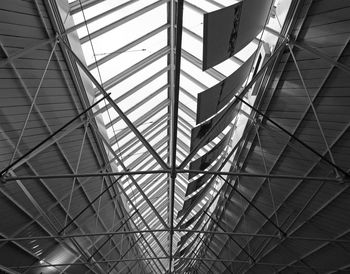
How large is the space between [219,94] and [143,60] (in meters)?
8.33

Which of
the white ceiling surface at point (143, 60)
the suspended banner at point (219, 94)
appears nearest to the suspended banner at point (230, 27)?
the suspended banner at point (219, 94)

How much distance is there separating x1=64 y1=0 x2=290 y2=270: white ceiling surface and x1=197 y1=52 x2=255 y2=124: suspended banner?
2650 millimetres

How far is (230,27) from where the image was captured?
7434 millimetres

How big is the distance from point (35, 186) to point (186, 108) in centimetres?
1021

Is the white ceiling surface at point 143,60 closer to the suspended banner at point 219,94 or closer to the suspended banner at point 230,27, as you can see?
the suspended banner at point 219,94

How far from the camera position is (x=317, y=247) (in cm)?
2239

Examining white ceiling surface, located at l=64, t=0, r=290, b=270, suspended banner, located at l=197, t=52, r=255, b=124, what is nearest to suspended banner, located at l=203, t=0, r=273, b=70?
suspended banner, located at l=197, t=52, r=255, b=124

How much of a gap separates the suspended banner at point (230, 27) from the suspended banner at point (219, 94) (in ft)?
5.08

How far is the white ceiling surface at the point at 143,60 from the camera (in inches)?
541

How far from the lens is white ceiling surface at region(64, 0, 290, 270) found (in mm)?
13750

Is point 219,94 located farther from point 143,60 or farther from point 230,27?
point 143,60

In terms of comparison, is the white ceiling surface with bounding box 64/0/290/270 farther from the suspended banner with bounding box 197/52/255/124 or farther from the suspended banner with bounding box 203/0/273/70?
the suspended banner with bounding box 203/0/273/70

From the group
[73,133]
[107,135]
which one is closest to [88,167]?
[107,135]

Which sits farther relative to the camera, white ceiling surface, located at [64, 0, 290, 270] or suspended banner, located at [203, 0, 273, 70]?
white ceiling surface, located at [64, 0, 290, 270]
